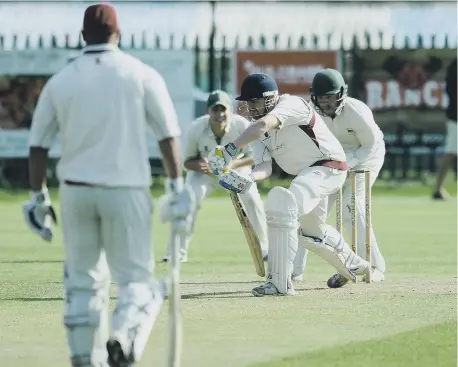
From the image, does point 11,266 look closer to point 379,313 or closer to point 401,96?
point 379,313

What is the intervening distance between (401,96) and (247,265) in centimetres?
1431

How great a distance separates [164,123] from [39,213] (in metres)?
0.80

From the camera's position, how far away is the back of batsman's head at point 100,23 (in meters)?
7.19

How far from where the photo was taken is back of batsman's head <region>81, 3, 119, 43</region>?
23.6 ft

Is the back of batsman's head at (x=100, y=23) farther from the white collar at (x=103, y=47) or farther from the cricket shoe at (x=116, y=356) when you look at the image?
the cricket shoe at (x=116, y=356)

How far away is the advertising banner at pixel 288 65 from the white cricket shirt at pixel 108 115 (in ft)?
62.8

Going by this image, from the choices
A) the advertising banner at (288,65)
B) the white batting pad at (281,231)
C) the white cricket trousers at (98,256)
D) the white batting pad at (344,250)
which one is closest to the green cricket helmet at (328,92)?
the white batting pad at (344,250)

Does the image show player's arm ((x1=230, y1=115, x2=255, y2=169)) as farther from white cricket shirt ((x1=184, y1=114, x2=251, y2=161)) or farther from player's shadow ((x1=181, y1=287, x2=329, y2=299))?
player's shadow ((x1=181, y1=287, x2=329, y2=299))

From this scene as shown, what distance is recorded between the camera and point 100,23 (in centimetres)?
719

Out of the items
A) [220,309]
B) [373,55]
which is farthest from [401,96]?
[220,309]

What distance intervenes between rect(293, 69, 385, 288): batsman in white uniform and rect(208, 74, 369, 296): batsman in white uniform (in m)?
0.68

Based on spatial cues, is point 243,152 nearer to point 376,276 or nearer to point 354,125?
point 354,125

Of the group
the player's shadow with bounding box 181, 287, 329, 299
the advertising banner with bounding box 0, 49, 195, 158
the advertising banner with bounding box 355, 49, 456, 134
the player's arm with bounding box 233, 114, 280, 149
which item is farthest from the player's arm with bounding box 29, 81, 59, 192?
the advertising banner with bounding box 355, 49, 456, 134

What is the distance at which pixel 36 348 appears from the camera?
827 centimetres
